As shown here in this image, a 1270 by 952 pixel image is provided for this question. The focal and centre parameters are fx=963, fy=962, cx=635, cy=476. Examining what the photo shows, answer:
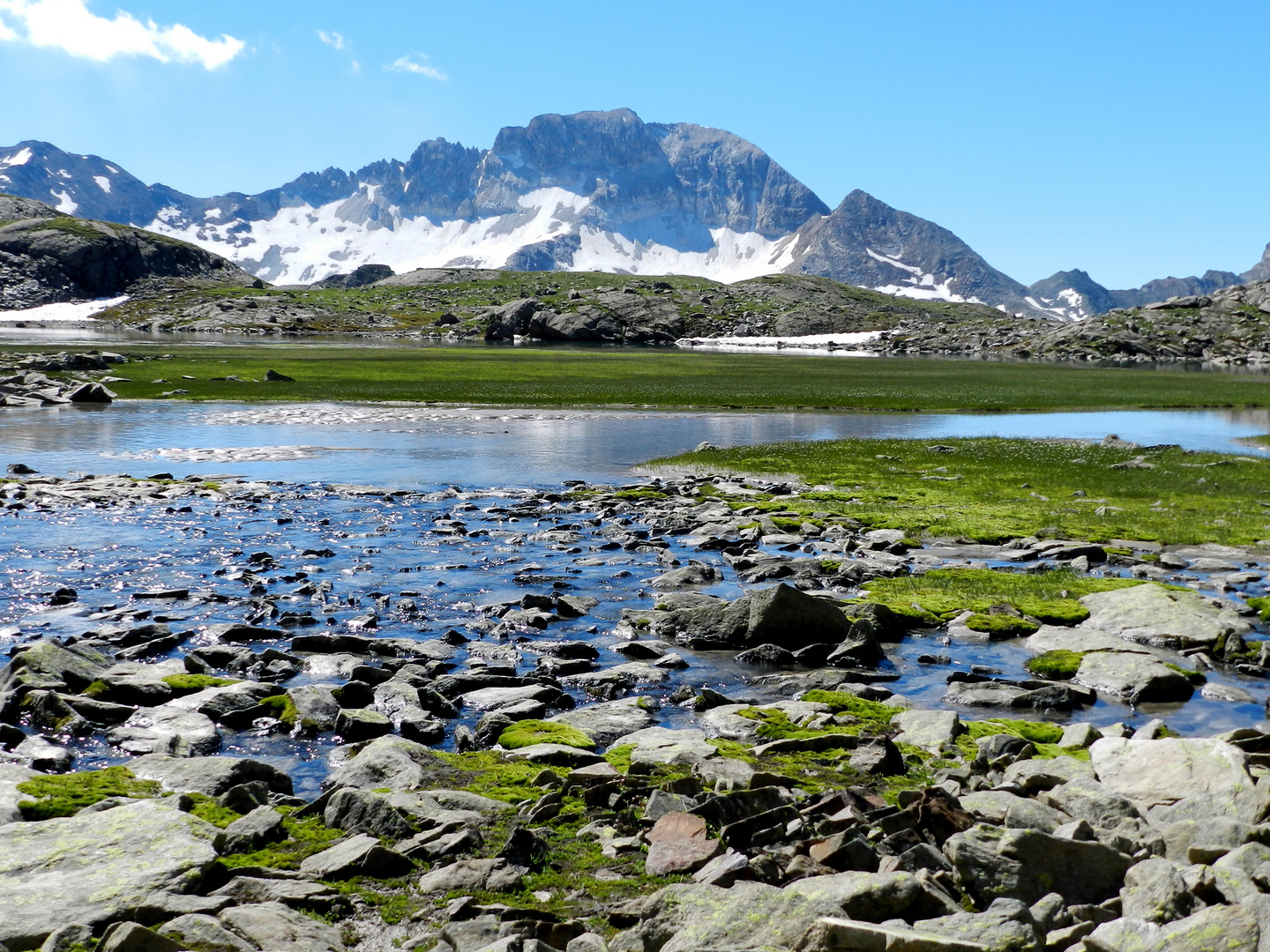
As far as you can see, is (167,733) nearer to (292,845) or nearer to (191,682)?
(191,682)

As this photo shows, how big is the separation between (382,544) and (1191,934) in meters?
26.2

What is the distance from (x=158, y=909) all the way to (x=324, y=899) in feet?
5.10

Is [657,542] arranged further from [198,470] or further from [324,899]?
[198,470]

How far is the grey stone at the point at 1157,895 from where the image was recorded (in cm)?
896

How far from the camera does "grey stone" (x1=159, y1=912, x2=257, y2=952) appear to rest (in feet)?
28.7

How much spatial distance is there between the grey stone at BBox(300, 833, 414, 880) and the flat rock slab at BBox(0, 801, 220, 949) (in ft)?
3.55

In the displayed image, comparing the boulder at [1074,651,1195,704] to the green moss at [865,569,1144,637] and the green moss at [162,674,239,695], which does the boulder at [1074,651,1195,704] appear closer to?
the green moss at [865,569,1144,637]

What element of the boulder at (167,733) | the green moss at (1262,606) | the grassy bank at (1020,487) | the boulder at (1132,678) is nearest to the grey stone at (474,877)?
the boulder at (167,733)

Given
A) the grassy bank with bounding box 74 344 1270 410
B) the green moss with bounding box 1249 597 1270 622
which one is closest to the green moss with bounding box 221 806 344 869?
the green moss with bounding box 1249 597 1270 622

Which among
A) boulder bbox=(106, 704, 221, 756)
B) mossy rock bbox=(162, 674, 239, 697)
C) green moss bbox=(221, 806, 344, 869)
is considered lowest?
boulder bbox=(106, 704, 221, 756)

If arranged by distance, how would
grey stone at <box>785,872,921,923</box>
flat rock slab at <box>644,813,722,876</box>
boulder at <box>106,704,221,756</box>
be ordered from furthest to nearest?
boulder at <box>106,704,221,756</box> → flat rock slab at <box>644,813,722,876</box> → grey stone at <box>785,872,921,923</box>

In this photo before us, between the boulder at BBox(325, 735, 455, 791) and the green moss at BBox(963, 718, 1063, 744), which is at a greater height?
the boulder at BBox(325, 735, 455, 791)

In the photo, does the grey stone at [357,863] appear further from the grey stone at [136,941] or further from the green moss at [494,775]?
the green moss at [494,775]

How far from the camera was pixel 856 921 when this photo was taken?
869cm
